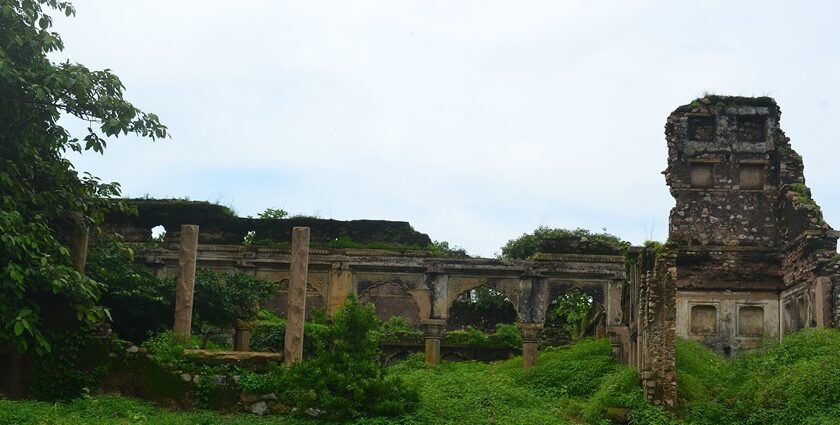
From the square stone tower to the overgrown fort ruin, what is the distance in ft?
0.07

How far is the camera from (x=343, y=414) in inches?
567

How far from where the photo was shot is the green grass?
46.9 ft

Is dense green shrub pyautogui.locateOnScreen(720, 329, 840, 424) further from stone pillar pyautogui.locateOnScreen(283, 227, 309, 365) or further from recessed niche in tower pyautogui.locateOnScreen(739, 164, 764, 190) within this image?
stone pillar pyautogui.locateOnScreen(283, 227, 309, 365)

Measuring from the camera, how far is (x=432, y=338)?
2603 cm

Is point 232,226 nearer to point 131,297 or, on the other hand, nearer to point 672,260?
point 131,297

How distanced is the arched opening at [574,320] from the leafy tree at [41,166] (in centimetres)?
1626

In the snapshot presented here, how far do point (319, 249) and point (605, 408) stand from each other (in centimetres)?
1522

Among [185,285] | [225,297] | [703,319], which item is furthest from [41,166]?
[703,319]

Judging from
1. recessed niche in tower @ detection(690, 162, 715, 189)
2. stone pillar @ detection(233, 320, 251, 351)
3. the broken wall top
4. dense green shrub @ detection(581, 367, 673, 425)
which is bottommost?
dense green shrub @ detection(581, 367, 673, 425)

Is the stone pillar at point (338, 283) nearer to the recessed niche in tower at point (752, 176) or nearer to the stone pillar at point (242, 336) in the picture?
the stone pillar at point (242, 336)

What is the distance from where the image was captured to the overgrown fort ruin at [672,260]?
1947 cm

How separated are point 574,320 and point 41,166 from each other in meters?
22.8

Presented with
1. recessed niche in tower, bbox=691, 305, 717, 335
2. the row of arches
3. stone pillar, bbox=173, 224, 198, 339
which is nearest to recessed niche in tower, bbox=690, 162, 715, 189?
recessed niche in tower, bbox=691, 305, 717, 335

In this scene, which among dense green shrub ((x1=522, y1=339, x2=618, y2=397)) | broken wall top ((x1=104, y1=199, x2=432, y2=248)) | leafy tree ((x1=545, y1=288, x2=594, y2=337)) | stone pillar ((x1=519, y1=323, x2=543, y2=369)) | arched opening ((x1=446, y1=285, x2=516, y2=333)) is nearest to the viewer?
dense green shrub ((x1=522, y1=339, x2=618, y2=397))
